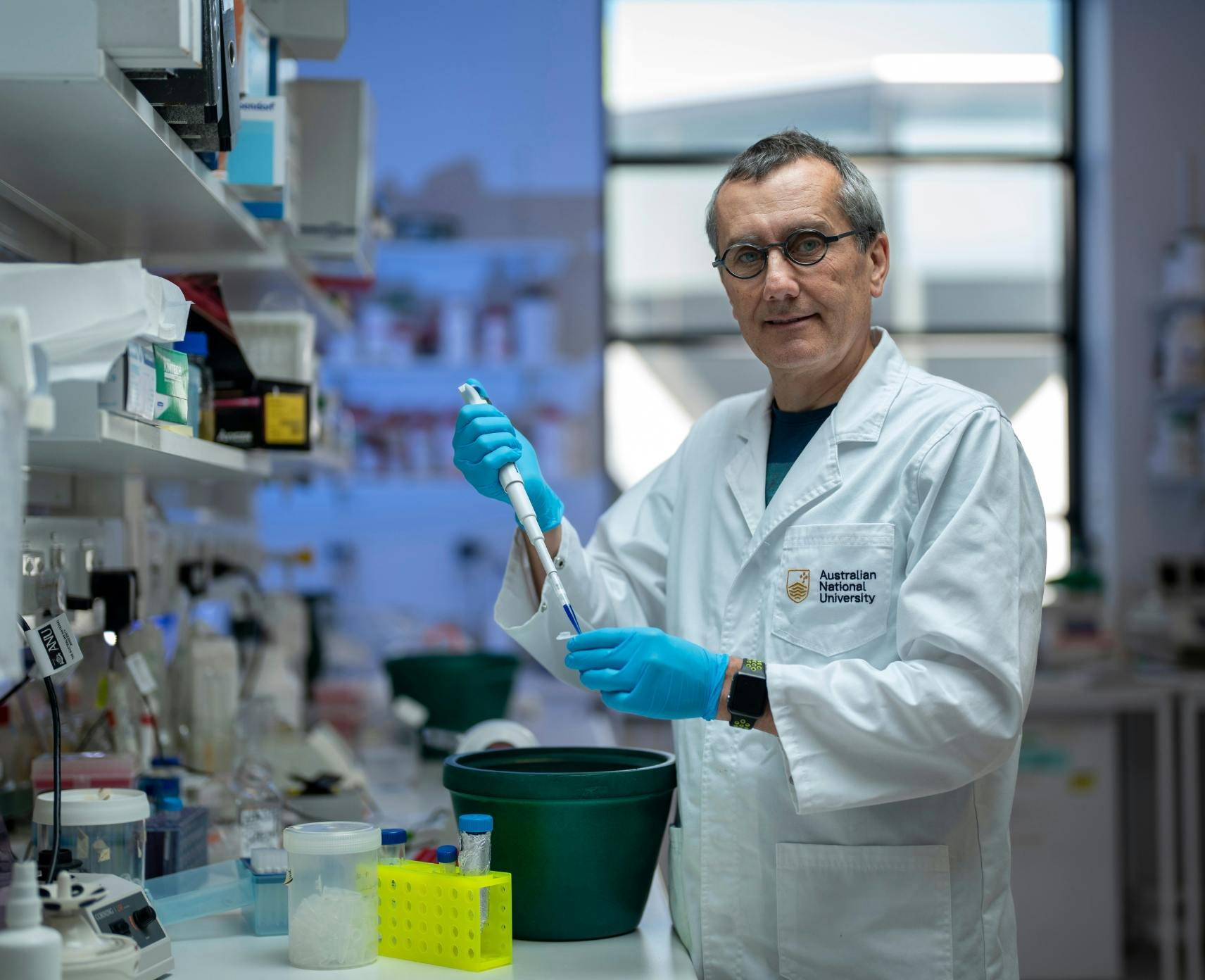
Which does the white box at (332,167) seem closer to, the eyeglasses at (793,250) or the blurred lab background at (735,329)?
the blurred lab background at (735,329)

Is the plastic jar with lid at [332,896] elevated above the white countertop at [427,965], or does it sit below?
above

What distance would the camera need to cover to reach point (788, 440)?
1.78 meters

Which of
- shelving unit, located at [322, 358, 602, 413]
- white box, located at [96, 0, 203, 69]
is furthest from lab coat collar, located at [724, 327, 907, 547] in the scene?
shelving unit, located at [322, 358, 602, 413]

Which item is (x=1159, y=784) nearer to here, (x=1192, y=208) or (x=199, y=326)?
(x=1192, y=208)

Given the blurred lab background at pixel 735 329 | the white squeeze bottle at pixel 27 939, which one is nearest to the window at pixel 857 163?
the blurred lab background at pixel 735 329

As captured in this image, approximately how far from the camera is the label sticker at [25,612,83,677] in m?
1.38

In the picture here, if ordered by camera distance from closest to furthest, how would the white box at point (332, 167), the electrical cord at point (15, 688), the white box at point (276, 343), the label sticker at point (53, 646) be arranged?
the label sticker at point (53, 646) → the electrical cord at point (15, 688) → the white box at point (276, 343) → the white box at point (332, 167)

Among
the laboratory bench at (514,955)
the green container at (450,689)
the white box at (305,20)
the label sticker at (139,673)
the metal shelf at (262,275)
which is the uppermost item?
the white box at (305,20)

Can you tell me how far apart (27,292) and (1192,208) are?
14.1ft

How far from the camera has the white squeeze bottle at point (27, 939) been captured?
0.97 m

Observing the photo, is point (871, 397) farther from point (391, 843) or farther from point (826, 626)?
point (391, 843)

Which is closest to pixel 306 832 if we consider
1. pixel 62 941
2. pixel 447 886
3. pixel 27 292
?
pixel 447 886

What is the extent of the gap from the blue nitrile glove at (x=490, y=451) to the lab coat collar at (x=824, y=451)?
27 cm

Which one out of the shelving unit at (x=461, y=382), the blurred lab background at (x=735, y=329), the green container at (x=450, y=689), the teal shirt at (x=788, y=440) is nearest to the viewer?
the teal shirt at (x=788, y=440)
